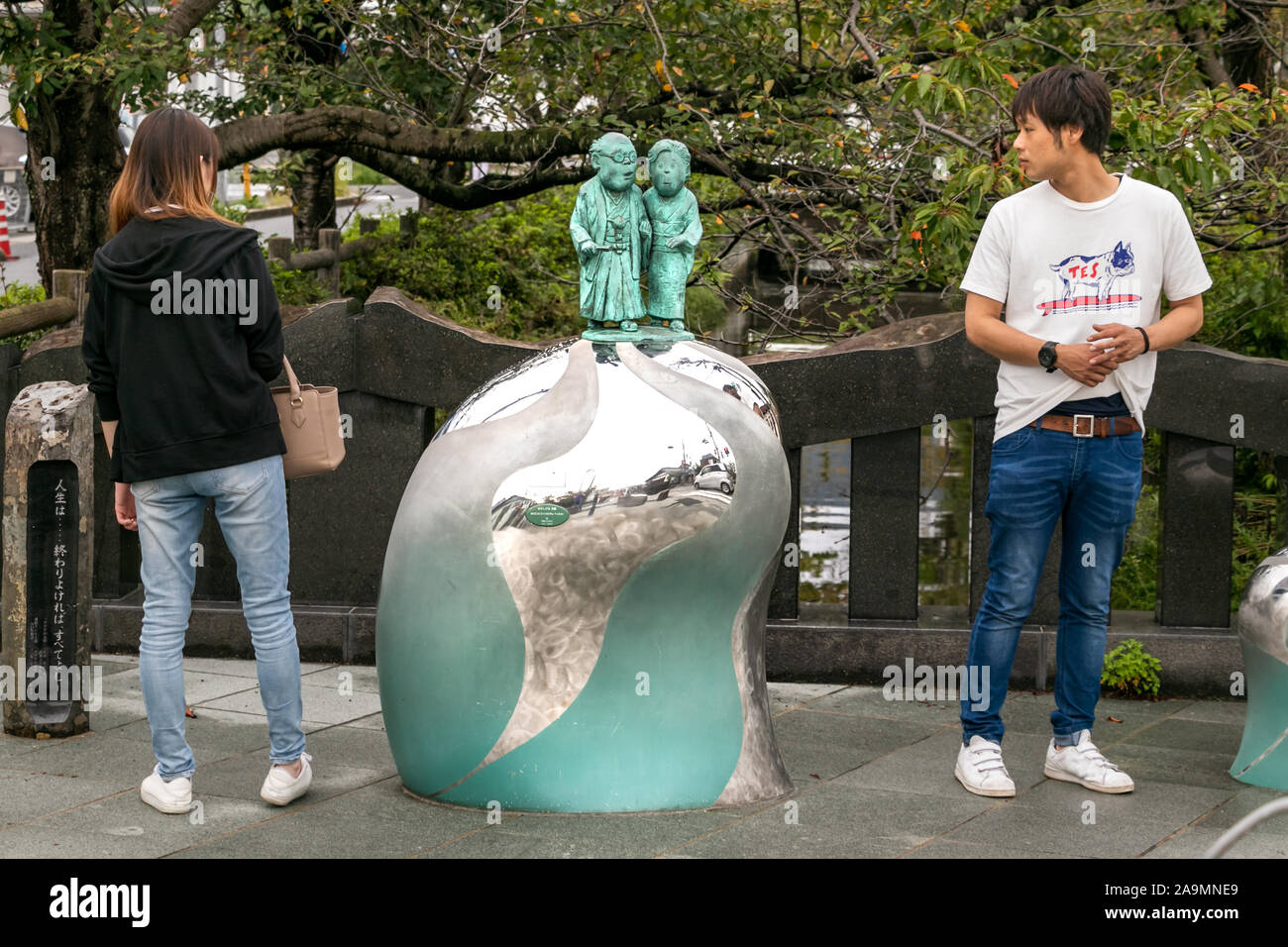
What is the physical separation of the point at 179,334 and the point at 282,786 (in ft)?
4.47

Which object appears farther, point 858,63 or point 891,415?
point 858,63

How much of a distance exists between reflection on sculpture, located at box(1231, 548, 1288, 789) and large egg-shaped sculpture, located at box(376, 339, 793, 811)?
161 cm

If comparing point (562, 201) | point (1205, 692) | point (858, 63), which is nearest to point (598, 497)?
point (1205, 692)

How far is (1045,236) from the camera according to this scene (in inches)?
171

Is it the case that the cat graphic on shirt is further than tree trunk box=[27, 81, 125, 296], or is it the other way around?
tree trunk box=[27, 81, 125, 296]

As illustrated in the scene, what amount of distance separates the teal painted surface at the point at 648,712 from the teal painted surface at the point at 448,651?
4.9 inches

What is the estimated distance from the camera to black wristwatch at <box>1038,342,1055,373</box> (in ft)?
14.0

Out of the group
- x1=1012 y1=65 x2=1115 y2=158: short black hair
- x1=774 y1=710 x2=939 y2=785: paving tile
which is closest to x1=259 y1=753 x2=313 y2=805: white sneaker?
x1=774 y1=710 x2=939 y2=785: paving tile

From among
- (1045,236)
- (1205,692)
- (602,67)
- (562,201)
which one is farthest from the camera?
(562,201)

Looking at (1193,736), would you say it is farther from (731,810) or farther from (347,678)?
(347,678)

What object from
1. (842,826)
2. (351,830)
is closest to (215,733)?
(351,830)

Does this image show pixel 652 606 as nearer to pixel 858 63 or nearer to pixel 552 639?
pixel 552 639

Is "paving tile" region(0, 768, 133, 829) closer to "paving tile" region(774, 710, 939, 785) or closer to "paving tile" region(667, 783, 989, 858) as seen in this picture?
"paving tile" region(667, 783, 989, 858)

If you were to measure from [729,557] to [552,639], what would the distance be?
56cm
